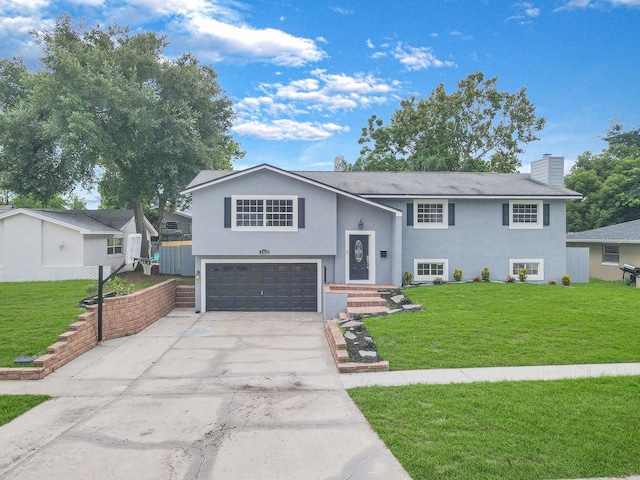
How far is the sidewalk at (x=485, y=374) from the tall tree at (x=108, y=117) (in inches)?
664

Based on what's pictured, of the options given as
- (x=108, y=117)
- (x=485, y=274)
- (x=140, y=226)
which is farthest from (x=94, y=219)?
(x=485, y=274)

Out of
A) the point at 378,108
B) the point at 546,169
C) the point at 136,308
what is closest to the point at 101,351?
the point at 136,308

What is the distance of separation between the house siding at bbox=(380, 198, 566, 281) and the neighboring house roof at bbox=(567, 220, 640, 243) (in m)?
4.14

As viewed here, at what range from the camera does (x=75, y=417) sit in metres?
6.04

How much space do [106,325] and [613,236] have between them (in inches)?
870

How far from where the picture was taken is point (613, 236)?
64.4 ft

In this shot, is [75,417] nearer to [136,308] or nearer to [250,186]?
[136,308]

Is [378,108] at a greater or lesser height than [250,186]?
greater

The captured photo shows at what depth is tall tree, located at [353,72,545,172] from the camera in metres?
32.5

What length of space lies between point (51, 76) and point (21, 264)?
921cm

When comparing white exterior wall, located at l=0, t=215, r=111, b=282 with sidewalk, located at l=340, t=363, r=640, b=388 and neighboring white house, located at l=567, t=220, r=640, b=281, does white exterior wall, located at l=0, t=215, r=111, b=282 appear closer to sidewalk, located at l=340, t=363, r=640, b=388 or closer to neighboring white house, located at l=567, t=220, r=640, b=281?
sidewalk, located at l=340, t=363, r=640, b=388

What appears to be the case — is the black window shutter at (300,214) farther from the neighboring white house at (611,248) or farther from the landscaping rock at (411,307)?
the neighboring white house at (611,248)

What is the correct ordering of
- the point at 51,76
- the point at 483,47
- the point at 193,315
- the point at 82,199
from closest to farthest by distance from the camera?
the point at 193,315, the point at 51,76, the point at 483,47, the point at 82,199

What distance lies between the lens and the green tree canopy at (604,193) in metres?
29.0
